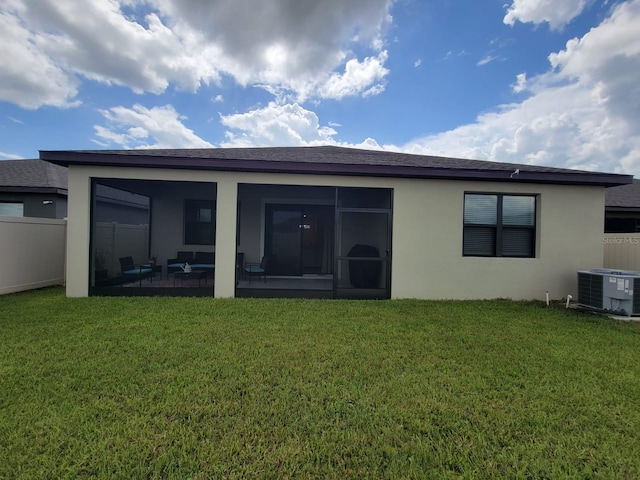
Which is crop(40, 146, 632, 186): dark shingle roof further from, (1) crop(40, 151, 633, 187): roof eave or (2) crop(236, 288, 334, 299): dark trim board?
(2) crop(236, 288, 334, 299): dark trim board

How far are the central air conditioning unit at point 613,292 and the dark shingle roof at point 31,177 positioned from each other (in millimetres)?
15543

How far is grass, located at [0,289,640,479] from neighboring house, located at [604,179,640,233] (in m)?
8.76

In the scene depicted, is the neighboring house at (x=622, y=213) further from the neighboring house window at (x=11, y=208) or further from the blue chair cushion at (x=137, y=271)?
the neighboring house window at (x=11, y=208)

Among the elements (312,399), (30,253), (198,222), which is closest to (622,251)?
(312,399)

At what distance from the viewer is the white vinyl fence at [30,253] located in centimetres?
650

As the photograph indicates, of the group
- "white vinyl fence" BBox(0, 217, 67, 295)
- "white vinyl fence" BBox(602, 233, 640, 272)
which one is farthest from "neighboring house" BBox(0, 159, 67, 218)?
"white vinyl fence" BBox(602, 233, 640, 272)

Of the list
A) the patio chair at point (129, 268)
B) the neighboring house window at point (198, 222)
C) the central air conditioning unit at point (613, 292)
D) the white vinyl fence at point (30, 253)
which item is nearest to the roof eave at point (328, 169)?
the white vinyl fence at point (30, 253)

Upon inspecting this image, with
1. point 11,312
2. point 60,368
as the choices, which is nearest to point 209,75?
point 11,312

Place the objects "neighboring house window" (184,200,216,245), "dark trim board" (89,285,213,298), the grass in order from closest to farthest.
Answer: the grass, "dark trim board" (89,285,213,298), "neighboring house window" (184,200,216,245)

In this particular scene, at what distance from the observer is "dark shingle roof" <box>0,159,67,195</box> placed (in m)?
10.1

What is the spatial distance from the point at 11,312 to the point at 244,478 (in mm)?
5889

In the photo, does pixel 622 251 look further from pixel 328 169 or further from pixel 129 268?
pixel 129 268

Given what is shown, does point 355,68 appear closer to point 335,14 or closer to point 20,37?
point 335,14

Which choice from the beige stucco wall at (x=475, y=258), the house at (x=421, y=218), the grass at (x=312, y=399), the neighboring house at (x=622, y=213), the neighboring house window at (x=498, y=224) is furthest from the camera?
the neighboring house at (x=622, y=213)
